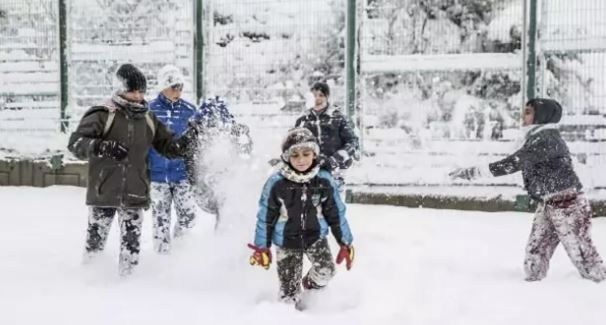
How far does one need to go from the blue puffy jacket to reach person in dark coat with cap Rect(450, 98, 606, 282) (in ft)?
7.82

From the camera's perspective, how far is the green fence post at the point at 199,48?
940 cm

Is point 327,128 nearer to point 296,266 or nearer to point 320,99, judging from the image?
point 320,99

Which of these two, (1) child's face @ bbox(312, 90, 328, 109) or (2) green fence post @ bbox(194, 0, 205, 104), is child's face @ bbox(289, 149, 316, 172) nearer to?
(1) child's face @ bbox(312, 90, 328, 109)

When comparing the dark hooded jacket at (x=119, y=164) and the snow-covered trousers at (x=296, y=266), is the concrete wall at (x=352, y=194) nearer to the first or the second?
the dark hooded jacket at (x=119, y=164)

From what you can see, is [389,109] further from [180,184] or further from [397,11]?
[180,184]

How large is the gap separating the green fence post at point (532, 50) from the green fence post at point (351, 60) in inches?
86.4

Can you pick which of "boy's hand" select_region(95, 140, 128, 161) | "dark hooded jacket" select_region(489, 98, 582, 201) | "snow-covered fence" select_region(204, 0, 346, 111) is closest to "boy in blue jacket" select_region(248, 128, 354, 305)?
"boy's hand" select_region(95, 140, 128, 161)

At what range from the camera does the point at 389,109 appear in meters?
8.76

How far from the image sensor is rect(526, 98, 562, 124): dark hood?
16.3ft

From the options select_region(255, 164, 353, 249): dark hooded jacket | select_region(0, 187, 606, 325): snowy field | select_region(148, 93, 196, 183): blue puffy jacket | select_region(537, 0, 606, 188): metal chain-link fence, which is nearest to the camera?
select_region(0, 187, 606, 325): snowy field

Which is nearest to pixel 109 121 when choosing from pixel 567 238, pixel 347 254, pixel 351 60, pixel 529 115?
pixel 347 254

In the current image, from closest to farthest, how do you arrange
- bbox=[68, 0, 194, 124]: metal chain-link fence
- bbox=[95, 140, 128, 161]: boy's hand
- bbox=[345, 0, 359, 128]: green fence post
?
bbox=[95, 140, 128, 161]: boy's hand → bbox=[345, 0, 359, 128]: green fence post → bbox=[68, 0, 194, 124]: metal chain-link fence

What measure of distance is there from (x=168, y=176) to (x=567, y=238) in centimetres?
326

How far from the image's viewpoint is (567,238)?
16.2ft
